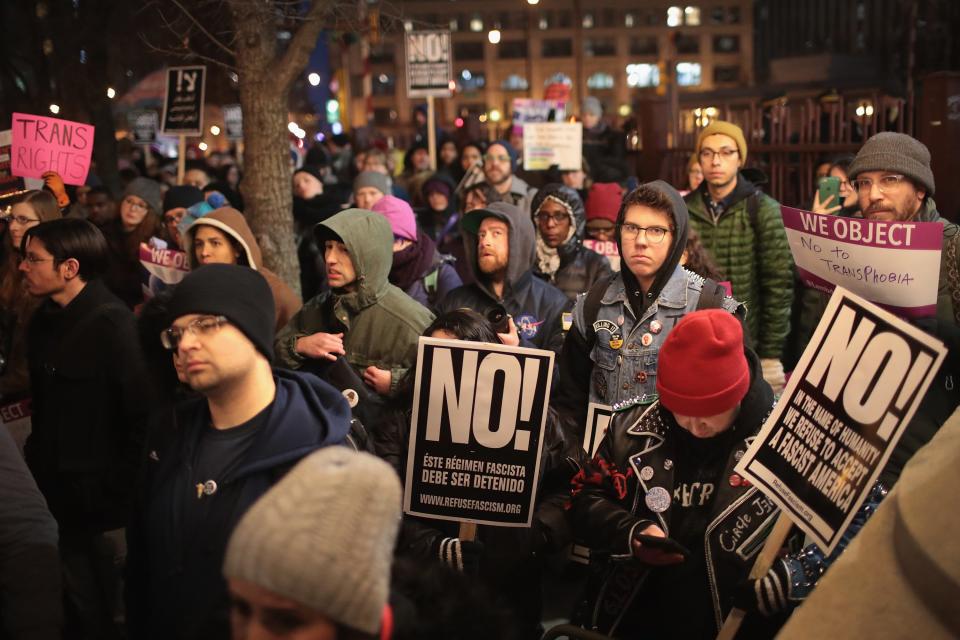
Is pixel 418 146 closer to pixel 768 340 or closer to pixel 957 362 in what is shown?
pixel 768 340

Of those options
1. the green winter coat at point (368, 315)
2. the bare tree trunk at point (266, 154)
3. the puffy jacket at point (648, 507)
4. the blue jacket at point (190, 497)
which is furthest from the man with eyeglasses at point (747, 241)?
the blue jacket at point (190, 497)

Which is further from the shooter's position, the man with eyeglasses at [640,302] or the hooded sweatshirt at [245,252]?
the hooded sweatshirt at [245,252]

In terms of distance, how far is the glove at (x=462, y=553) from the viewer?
3686 millimetres

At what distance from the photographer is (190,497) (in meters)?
2.96

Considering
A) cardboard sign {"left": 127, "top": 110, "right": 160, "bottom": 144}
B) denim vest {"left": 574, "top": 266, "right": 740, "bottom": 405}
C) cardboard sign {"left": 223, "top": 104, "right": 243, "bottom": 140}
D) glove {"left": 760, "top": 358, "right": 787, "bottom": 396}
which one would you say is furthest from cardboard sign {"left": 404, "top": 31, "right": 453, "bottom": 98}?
cardboard sign {"left": 127, "top": 110, "right": 160, "bottom": 144}

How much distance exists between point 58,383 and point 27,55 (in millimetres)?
20081

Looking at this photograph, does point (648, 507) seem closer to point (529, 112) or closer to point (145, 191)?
point (145, 191)

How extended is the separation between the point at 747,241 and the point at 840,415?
3.81 m

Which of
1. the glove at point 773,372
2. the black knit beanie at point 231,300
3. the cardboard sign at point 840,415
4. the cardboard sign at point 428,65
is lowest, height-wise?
the glove at point 773,372

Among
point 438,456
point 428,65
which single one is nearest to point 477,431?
point 438,456

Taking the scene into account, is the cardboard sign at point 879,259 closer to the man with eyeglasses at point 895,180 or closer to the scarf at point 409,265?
the man with eyeglasses at point 895,180

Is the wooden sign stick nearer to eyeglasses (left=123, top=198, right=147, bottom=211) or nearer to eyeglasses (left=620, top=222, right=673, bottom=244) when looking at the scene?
eyeglasses (left=620, top=222, right=673, bottom=244)

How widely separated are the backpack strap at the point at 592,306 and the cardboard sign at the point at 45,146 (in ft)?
17.9

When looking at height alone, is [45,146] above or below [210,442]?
above
